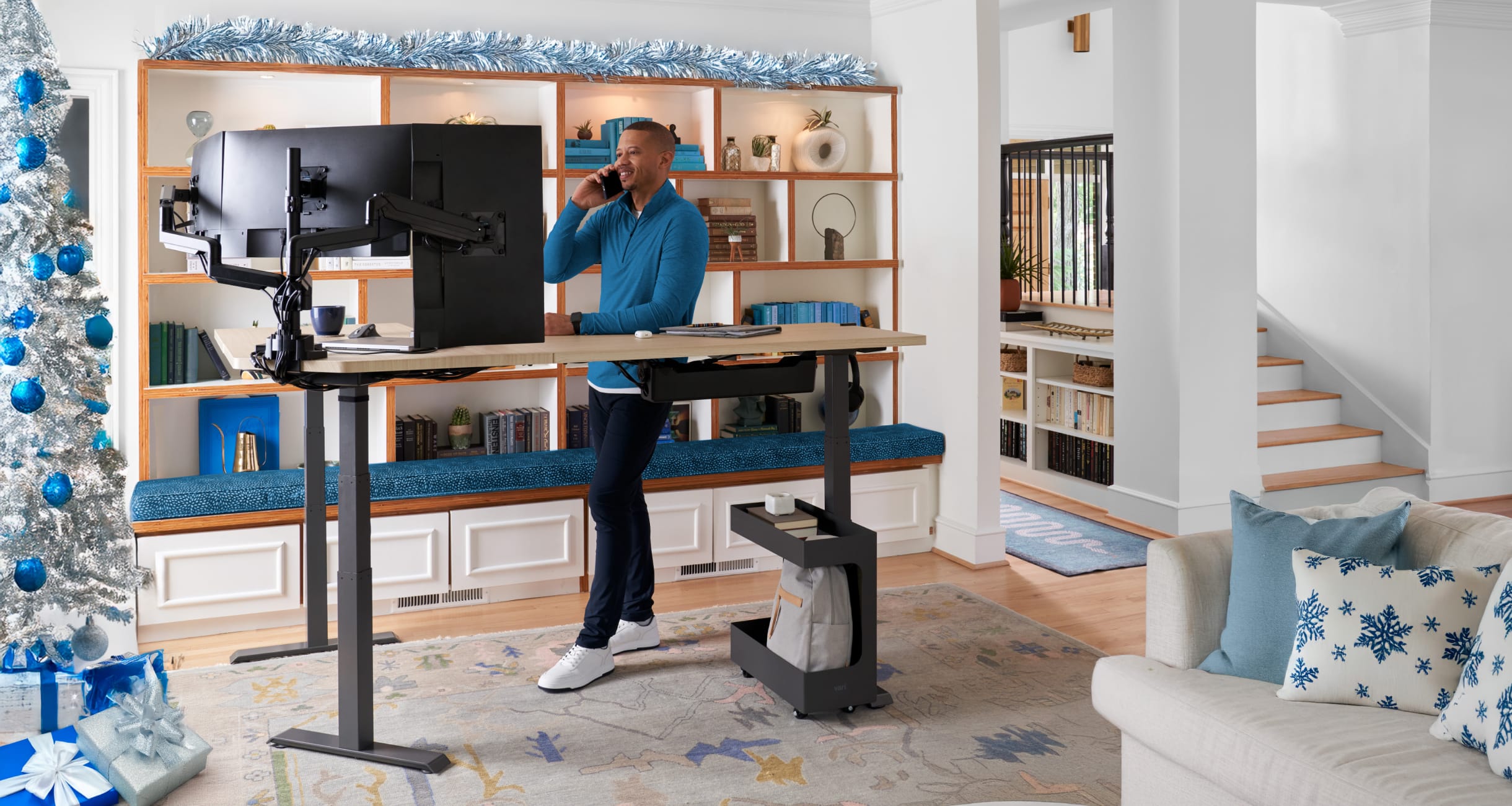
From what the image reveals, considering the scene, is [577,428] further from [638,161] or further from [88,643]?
[88,643]

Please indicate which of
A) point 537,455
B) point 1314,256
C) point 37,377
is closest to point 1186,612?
point 537,455

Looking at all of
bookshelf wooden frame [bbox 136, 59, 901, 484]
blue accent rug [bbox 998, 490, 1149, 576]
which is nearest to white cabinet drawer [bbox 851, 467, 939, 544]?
blue accent rug [bbox 998, 490, 1149, 576]

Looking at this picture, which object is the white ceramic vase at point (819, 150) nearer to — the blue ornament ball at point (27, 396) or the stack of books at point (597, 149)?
the stack of books at point (597, 149)

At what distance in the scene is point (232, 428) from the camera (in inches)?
180

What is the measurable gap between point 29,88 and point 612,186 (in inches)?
62.3

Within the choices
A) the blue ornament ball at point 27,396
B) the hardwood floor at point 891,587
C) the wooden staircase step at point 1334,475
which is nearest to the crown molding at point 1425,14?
the wooden staircase step at point 1334,475

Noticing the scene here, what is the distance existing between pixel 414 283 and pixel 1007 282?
4.73 meters

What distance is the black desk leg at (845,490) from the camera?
→ 323 cm

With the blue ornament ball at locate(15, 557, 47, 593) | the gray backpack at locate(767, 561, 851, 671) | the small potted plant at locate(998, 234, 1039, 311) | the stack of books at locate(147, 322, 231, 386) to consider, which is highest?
the small potted plant at locate(998, 234, 1039, 311)

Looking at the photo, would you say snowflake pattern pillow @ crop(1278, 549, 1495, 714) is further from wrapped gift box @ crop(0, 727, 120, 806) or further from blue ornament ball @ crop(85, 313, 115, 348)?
blue ornament ball @ crop(85, 313, 115, 348)

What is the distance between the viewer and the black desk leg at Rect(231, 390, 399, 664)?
3666 mm

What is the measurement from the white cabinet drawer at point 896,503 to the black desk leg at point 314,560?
76.0 inches

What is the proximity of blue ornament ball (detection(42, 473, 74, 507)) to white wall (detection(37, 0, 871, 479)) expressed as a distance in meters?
1.00

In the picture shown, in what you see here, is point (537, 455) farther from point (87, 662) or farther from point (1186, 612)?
point (1186, 612)
